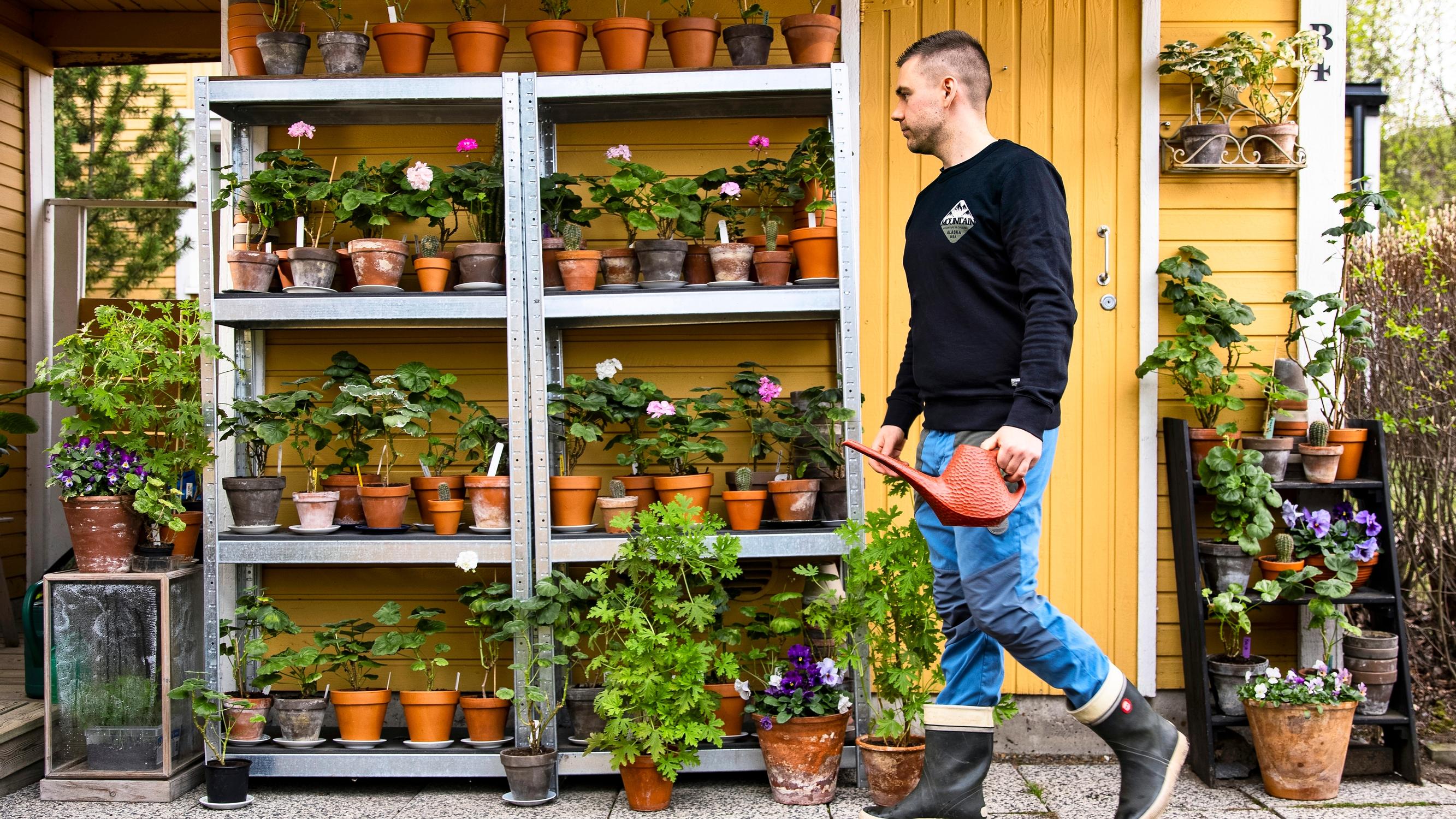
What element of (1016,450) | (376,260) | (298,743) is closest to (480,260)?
(376,260)

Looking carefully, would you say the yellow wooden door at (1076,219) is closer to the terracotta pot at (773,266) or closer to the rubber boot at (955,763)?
the terracotta pot at (773,266)

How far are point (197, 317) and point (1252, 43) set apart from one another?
143 inches

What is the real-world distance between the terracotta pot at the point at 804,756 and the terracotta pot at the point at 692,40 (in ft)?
7.02

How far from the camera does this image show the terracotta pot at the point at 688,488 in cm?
356

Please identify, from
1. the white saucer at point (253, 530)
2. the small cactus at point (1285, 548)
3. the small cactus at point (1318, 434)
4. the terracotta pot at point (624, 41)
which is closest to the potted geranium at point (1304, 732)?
the small cactus at point (1285, 548)

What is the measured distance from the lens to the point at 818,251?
3574mm

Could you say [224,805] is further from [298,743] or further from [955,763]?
[955,763]

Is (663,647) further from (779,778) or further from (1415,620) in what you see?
(1415,620)

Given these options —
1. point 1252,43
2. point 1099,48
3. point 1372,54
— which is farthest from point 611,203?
point 1372,54

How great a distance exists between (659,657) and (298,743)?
1254mm

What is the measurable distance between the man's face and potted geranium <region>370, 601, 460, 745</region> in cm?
210

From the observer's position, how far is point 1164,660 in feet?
12.7

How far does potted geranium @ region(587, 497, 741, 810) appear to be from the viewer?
10.6 feet

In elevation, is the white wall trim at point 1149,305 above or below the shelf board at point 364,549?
above
